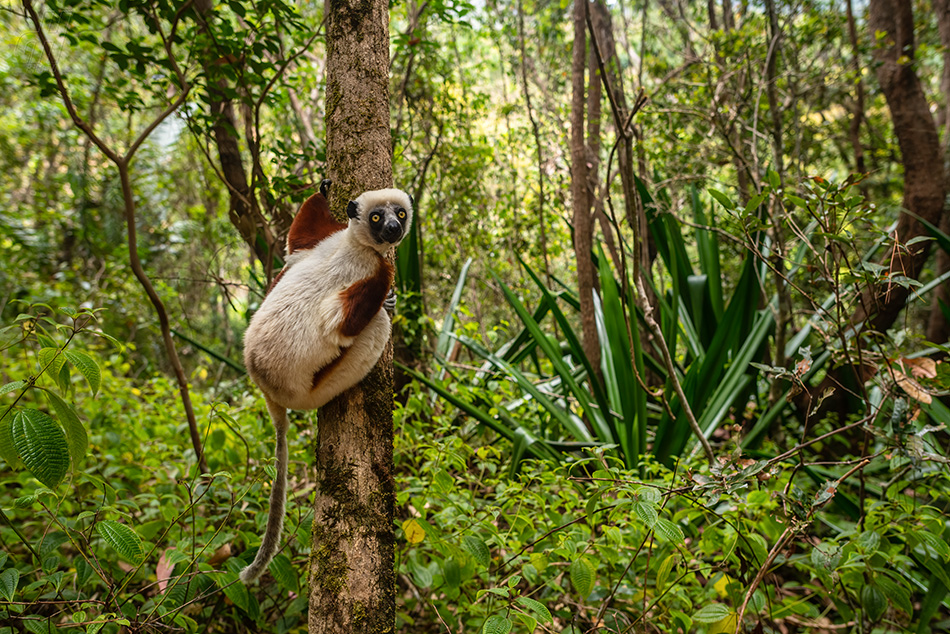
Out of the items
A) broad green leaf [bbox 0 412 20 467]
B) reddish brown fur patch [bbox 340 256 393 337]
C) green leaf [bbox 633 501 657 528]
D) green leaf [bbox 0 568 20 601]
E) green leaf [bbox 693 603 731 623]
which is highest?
reddish brown fur patch [bbox 340 256 393 337]

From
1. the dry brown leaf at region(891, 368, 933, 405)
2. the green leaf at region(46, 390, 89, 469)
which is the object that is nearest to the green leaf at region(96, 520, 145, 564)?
the green leaf at region(46, 390, 89, 469)

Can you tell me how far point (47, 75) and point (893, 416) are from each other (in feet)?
13.1

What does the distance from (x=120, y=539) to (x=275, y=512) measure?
20.0 inches

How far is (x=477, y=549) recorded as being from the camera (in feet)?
5.41

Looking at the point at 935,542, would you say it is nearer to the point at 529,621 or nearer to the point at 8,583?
the point at 529,621

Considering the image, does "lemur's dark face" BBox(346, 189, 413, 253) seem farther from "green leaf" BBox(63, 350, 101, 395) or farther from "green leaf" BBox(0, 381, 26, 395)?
"green leaf" BBox(0, 381, 26, 395)

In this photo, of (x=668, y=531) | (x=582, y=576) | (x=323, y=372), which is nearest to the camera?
(x=668, y=531)

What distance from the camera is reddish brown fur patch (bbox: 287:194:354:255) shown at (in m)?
1.96

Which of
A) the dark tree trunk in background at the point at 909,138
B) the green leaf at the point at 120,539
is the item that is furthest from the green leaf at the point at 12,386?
the dark tree trunk in background at the point at 909,138

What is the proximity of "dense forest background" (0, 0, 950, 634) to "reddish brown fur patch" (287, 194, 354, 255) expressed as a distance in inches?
27.7

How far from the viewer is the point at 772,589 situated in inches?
105

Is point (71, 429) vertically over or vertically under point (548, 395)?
over

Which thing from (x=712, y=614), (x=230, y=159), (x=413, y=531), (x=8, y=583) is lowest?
(x=712, y=614)

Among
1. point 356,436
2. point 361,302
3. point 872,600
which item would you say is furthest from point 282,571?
point 872,600
